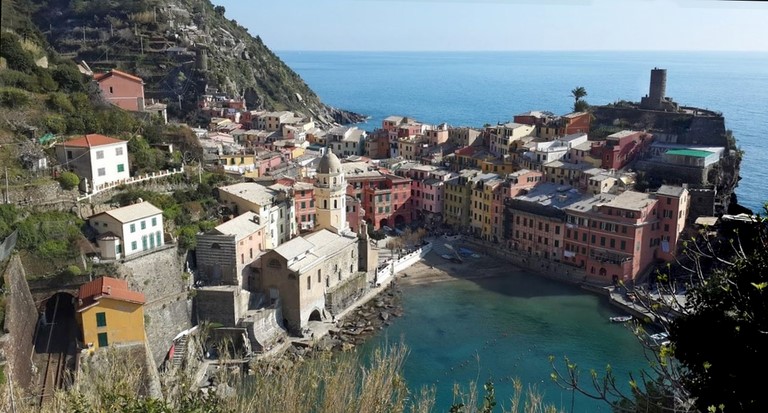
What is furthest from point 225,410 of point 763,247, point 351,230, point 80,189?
point 351,230

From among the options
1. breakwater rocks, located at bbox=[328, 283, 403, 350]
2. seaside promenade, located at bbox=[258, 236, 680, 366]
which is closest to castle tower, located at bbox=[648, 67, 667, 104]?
seaside promenade, located at bbox=[258, 236, 680, 366]

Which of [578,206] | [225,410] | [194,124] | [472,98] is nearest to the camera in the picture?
[225,410]

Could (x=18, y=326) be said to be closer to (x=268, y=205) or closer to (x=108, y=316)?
(x=108, y=316)

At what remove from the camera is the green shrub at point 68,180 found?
1265cm

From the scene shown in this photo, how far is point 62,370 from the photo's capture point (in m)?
9.53

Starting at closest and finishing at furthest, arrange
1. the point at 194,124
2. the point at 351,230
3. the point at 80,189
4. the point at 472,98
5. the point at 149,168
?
1. the point at 80,189
2. the point at 149,168
3. the point at 351,230
4. the point at 194,124
5. the point at 472,98

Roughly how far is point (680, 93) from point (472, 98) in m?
16.5

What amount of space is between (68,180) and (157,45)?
19284 mm

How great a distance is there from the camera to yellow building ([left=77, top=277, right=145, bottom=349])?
33.2ft

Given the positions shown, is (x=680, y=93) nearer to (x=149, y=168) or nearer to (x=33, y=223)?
(x=149, y=168)

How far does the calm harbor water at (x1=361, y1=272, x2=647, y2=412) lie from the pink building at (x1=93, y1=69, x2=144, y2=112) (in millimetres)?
9544

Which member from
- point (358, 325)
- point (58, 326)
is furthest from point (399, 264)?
point (58, 326)

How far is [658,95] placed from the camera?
24391 mm

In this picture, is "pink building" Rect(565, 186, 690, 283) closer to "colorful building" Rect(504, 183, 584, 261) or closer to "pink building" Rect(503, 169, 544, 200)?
"colorful building" Rect(504, 183, 584, 261)
